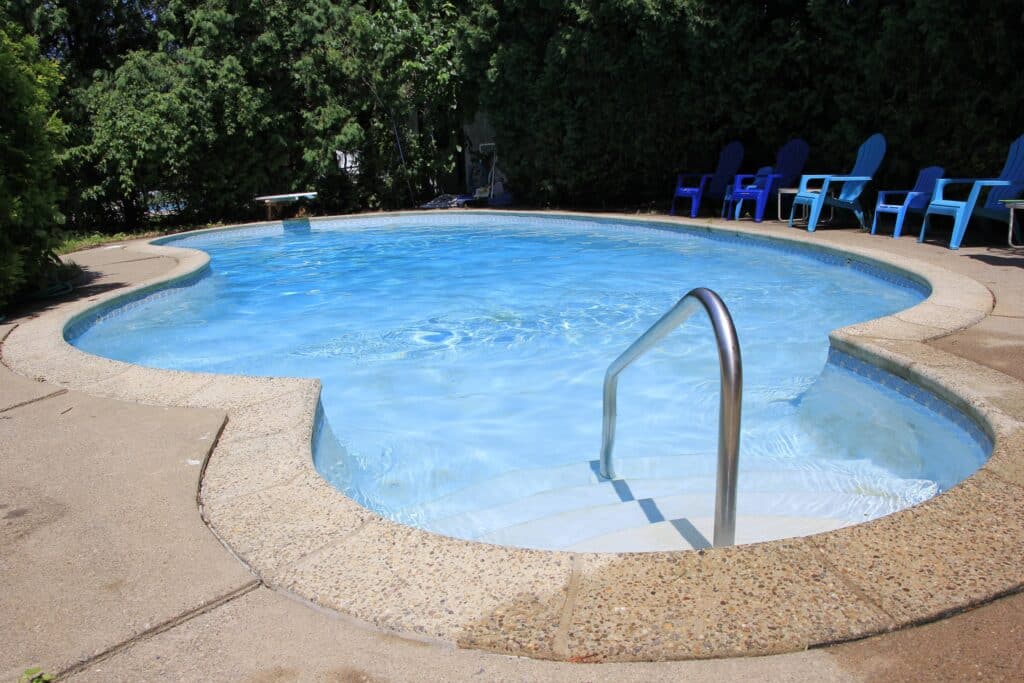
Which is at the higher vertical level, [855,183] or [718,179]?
[855,183]

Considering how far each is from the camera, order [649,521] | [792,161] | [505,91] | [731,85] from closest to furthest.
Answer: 1. [649,521]
2. [792,161]
3. [731,85]
4. [505,91]

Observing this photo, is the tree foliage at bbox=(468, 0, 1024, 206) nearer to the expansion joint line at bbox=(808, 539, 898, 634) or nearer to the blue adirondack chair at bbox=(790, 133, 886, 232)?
the blue adirondack chair at bbox=(790, 133, 886, 232)

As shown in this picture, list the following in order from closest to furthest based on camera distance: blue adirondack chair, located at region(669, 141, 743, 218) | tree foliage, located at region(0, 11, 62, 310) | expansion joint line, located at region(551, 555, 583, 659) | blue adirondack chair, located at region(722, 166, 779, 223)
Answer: expansion joint line, located at region(551, 555, 583, 659) < tree foliage, located at region(0, 11, 62, 310) < blue adirondack chair, located at region(722, 166, 779, 223) < blue adirondack chair, located at region(669, 141, 743, 218)

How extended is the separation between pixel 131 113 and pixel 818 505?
13.5m

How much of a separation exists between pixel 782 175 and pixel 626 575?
367 inches

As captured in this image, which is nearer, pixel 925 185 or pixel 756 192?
pixel 925 185

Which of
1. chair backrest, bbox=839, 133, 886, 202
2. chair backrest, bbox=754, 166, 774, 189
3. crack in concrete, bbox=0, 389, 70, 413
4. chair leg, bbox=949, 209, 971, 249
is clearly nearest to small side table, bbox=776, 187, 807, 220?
chair backrest, bbox=754, 166, 774, 189

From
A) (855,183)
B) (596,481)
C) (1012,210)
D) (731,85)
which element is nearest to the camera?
(596,481)

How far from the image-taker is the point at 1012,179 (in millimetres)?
6691

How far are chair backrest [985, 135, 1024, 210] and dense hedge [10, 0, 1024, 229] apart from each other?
2.81ft

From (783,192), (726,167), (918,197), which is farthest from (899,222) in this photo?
(726,167)

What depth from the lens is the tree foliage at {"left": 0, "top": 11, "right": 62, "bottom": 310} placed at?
17.1 feet

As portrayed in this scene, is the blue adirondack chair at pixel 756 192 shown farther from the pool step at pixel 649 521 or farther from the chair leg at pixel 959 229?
the pool step at pixel 649 521

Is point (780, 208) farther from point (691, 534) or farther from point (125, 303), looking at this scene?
point (691, 534)
